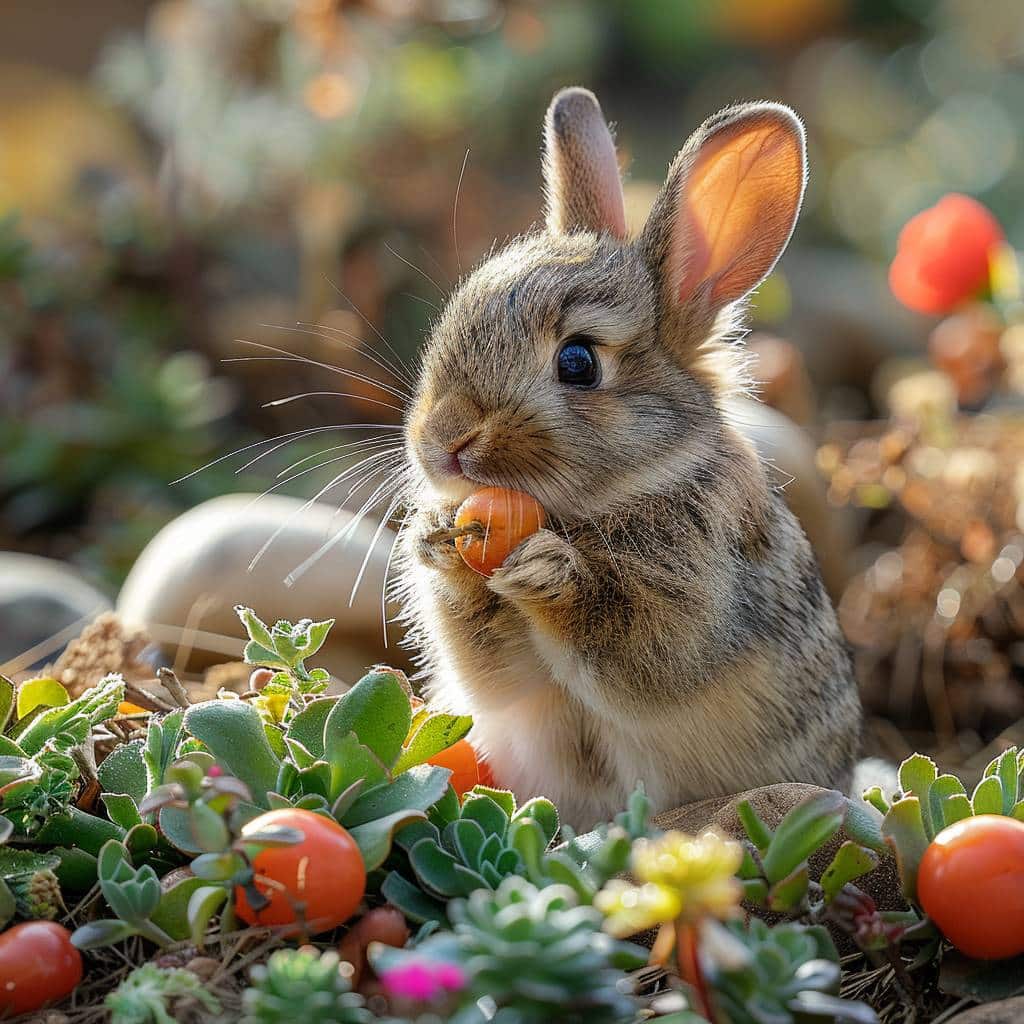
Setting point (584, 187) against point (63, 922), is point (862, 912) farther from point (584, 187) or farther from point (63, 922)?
point (584, 187)

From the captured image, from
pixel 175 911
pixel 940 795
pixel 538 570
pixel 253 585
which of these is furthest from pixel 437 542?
pixel 253 585

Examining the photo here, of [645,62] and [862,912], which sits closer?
[862,912]

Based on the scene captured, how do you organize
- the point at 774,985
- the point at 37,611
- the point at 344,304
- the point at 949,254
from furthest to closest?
the point at 344,304 → the point at 949,254 → the point at 37,611 → the point at 774,985

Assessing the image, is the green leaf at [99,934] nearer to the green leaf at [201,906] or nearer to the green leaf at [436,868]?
the green leaf at [201,906]

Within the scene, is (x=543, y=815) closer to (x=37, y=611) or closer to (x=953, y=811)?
(x=953, y=811)

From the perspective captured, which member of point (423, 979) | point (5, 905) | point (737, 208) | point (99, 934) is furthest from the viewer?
point (737, 208)

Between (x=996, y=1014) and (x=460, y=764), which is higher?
(x=460, y=764)

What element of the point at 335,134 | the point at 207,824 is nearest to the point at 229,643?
the point at 207,824
